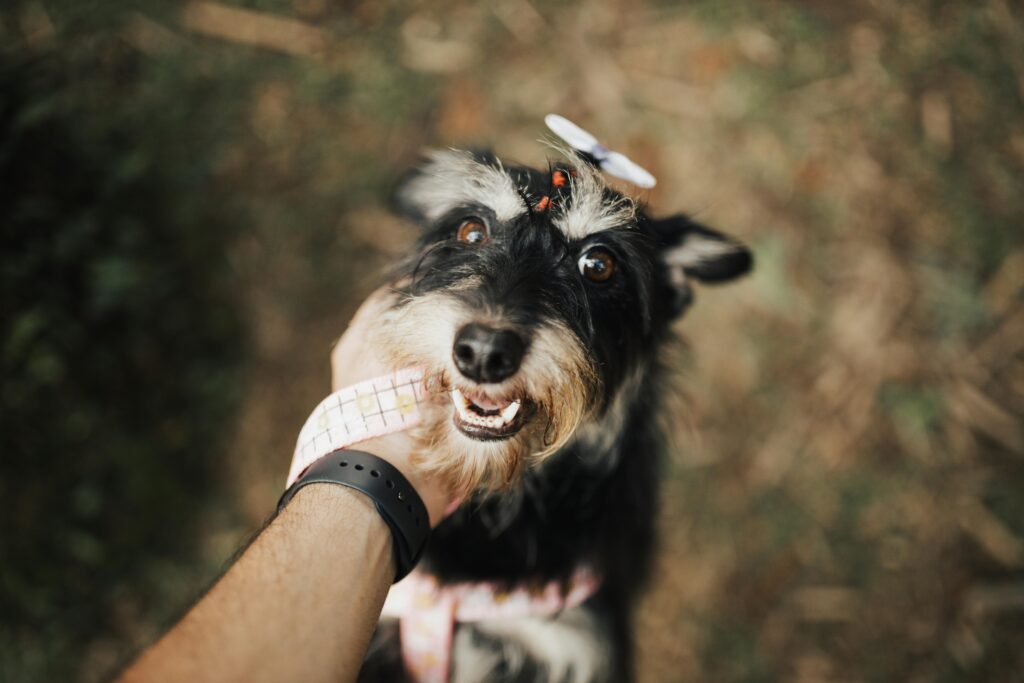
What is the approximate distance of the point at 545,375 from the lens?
5.91 feet

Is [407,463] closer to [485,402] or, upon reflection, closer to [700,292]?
[485,402]

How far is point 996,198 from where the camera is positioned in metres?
4.08

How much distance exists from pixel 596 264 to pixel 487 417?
600mm

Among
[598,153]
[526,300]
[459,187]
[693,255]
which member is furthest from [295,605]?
[693,255]

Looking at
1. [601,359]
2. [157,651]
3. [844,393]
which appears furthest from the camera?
[844,393]

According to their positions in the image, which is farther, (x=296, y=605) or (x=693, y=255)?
(x=693, y=255)

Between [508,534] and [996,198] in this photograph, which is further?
[996,198]

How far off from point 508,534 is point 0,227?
2838 millimetres

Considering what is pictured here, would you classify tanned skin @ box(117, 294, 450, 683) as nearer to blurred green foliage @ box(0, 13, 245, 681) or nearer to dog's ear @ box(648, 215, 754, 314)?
dog's ear @ box(648, 215, 754, 314)

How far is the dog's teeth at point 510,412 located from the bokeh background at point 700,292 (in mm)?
2118

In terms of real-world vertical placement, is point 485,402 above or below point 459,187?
below

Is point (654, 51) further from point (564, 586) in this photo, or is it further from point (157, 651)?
point (157, 651)

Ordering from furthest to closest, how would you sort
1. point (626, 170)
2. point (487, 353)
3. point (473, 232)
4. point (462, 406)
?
1. point (473, 232)
2. point (626, 170)
3. point (462, 406)
4. point (487, 353)

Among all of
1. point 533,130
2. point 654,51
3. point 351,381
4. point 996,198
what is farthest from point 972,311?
point 351,381
